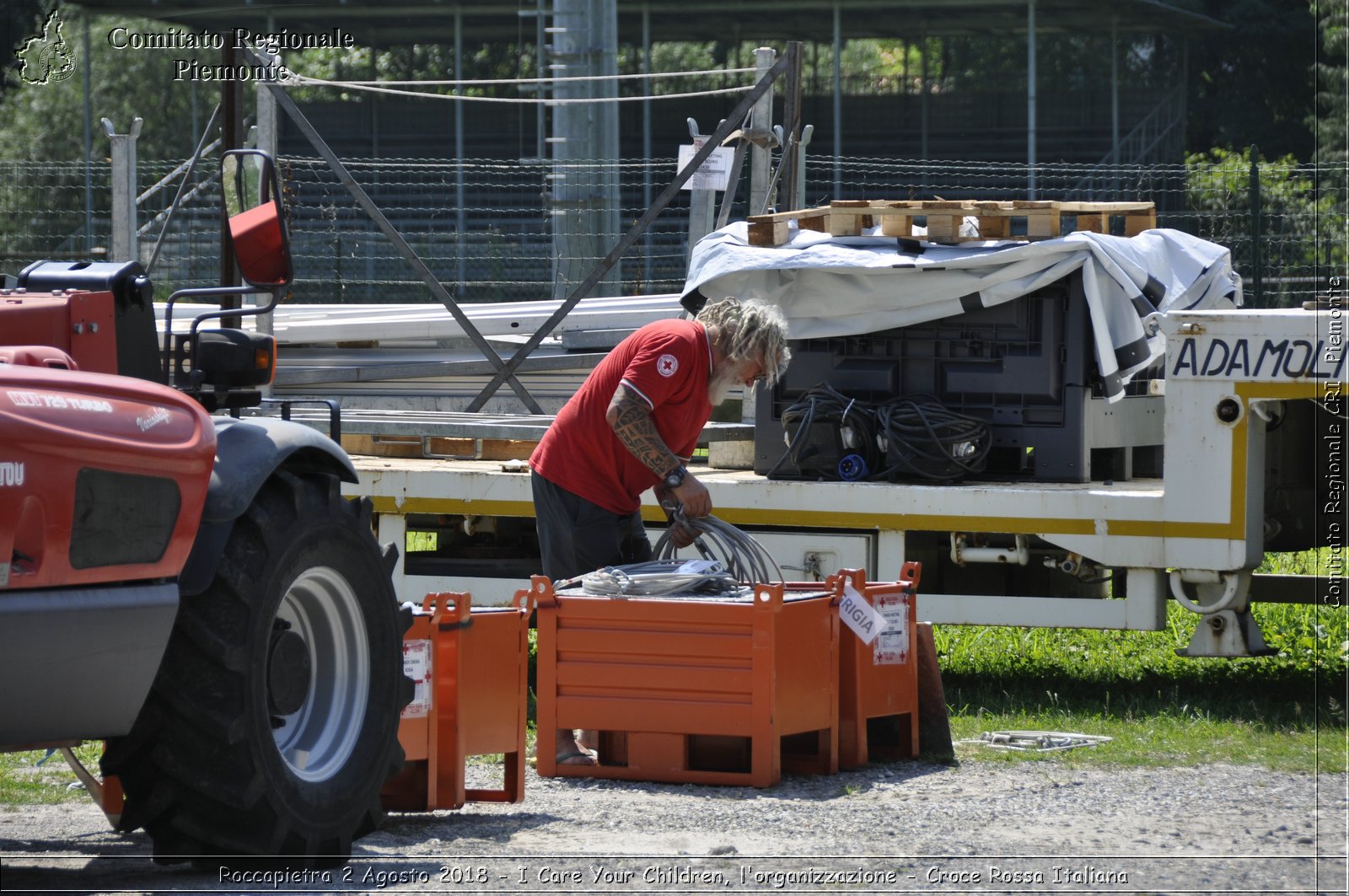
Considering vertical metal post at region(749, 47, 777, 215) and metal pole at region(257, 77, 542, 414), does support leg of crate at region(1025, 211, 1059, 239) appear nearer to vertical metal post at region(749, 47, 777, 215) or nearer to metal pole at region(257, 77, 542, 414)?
vertical metal post at region(749, 47, 777, 215)

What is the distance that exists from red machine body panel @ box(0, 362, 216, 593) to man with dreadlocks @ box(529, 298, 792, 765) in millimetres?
2294

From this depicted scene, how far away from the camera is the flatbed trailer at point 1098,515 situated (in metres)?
6.67

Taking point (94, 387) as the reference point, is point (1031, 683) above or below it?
below

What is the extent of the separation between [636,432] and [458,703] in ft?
4.10

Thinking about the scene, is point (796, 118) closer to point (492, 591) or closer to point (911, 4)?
point (492, 591)

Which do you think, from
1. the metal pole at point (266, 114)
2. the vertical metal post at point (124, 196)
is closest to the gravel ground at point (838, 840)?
the metal pole at point (266, 114)

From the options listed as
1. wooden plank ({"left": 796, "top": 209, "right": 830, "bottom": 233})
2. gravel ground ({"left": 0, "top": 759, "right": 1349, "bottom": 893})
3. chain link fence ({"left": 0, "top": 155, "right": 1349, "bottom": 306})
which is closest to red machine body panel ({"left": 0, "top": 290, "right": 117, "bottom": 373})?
gravel ground ({"left": 0, "top": 759, "right": 1349, "bottom": 893})

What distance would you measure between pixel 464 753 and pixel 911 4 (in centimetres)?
2235

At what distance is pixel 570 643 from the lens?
6.05 m

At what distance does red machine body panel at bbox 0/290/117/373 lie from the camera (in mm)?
4379

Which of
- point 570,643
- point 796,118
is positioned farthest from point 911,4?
point 570,643

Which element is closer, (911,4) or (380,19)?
(911,4)

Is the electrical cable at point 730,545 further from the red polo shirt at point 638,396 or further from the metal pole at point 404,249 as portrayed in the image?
the metal pole at point 404,249

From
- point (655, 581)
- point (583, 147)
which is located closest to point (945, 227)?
point (655, 581)
